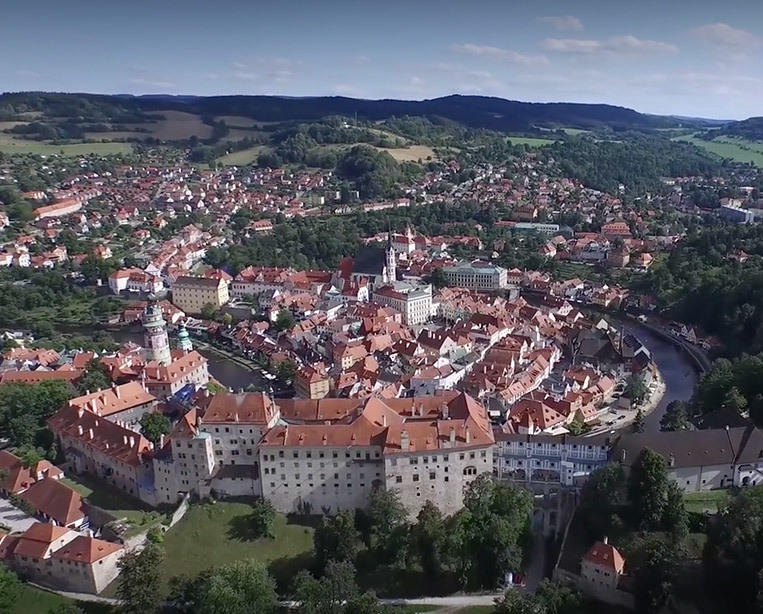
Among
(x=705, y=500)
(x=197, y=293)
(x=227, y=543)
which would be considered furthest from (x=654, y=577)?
(x=197, y=293)

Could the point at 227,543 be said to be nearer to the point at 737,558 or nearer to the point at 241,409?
the point at 241,409

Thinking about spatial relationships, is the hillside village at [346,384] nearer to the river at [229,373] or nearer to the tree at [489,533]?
the river at [229,373]

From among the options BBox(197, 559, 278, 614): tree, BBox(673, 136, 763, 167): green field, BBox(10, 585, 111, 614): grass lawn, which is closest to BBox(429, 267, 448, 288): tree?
BBox(197, 559, 278, 614): tree

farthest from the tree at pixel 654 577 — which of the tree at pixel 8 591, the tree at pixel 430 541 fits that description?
the tree at pixel 8 591

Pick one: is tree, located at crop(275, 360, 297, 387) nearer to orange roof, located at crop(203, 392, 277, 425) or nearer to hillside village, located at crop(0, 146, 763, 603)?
hillside village, located at crop(0, 146, 763, 603)

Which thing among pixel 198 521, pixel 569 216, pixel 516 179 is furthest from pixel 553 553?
pixel 516 179

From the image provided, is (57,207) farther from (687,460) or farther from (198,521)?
(687,460)
